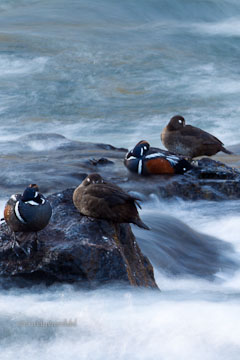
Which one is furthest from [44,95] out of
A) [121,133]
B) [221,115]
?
[221,115]

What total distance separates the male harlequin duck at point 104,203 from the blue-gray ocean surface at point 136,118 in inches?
26.2

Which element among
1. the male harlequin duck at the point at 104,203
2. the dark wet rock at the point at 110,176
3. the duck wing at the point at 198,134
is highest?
the male harlequin duck at the point at 104,203

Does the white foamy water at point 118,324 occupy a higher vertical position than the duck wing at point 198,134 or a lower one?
lower

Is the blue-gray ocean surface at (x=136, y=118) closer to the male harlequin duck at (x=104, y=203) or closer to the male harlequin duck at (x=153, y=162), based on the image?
the male harlequin duck at (x=153, y=162)

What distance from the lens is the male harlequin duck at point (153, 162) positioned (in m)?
8.11

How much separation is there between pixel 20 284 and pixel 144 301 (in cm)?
92

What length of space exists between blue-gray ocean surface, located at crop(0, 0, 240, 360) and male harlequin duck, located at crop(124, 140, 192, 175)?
1.72ft

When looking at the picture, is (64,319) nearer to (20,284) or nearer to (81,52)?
(20,284)

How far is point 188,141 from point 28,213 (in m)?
5.04

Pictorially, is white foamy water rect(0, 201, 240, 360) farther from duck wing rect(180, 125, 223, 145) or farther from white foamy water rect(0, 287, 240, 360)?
duck wing rect(180, 125, 223, 145)

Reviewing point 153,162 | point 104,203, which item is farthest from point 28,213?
point 153,162

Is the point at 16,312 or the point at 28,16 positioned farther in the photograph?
the point at 28,16

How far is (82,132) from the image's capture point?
13820mm

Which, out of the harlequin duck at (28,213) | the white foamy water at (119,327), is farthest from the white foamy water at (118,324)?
the harlequin duck at (28,213)
